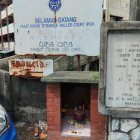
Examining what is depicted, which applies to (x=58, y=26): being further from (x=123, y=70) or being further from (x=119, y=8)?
(x=119, y=8)

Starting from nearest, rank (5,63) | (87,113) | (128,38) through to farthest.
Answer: (128,38) < (87,113) < (5,63)

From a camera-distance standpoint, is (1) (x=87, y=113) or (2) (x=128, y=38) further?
(1) (x=87, y=113)

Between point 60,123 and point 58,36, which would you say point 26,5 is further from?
point 60,123

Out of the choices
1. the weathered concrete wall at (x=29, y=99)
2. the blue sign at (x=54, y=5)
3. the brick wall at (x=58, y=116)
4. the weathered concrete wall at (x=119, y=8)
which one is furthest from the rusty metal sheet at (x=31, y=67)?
the weathered concrete wall at (x=119, y=8)

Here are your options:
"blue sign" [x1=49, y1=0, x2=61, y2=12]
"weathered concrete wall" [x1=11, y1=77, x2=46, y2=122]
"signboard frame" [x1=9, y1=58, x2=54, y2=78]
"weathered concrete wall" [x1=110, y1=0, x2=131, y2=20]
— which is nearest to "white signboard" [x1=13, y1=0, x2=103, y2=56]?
"blue sign" [x1=49, y1=0, x2=61, y2=12]

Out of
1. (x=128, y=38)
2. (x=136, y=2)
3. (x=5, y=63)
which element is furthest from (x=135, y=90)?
(x=5, y=63)

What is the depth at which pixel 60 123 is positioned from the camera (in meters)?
4.79

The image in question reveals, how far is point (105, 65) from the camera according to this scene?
349 centimetres

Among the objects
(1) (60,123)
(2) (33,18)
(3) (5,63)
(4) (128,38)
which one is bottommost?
A: (1) (60,123)

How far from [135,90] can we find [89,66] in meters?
5.42

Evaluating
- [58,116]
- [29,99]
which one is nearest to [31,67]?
[29,99]

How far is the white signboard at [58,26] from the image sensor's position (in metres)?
5.70

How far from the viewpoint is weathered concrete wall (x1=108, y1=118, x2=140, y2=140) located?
3666mm

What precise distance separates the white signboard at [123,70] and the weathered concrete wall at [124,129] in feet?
0.72
